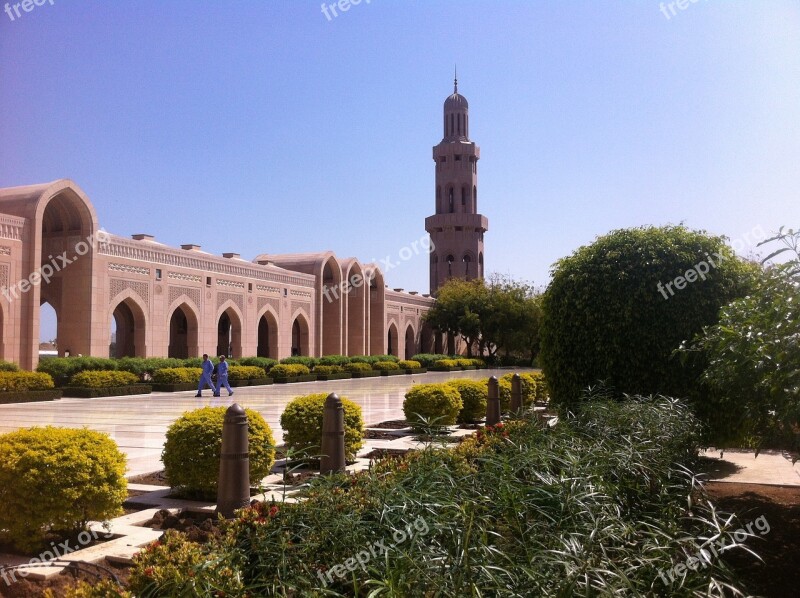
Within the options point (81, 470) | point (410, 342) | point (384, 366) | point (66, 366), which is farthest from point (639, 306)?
point (410, 342)

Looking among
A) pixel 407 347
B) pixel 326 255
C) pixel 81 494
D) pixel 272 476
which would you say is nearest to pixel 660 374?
pixel 272 476

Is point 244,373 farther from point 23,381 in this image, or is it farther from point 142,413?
point 142,413

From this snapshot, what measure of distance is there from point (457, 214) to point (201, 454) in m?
52.4

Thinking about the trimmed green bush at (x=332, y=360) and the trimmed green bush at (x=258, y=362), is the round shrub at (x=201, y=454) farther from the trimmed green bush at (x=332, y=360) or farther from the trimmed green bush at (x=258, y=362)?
the trimmed green bush at (x=332, y=360)

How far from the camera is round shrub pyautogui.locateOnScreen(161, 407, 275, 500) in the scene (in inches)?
227

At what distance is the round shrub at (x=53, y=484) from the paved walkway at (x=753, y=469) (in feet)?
20.9

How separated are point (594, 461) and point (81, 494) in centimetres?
350

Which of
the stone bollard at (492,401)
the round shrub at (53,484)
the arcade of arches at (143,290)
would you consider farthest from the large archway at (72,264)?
the round shrub at (53,484)

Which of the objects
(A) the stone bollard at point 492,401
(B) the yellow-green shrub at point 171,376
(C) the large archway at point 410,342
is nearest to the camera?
(A) the stone bollard at point 492,401

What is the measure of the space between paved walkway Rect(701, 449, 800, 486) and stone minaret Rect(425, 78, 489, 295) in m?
48.0

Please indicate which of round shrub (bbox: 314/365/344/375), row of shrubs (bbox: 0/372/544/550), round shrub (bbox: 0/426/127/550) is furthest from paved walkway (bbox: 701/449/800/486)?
round shrub (bbox: 314/365/344/375)

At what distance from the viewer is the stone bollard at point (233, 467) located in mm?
4730

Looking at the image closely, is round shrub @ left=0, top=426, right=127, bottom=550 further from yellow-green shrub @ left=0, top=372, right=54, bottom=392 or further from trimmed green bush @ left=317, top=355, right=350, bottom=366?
trimmed green bush @ left=317, top=355, right=350, bottom=366

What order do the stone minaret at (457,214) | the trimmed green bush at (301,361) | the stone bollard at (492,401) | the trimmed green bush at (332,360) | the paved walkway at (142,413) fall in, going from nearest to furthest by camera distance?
the paved walkway at (142,413) < the stone bollard at (492,401) < the trimmed green bush at (301,361) < the trimmed green bush at (332,360) < the stone minaret at (457,214)
